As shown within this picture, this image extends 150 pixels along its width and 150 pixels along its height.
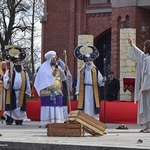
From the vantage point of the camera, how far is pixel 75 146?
10.6 m

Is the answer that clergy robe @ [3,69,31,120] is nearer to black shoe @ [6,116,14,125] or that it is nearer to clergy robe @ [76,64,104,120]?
black shoe @ [6,116,14,125]

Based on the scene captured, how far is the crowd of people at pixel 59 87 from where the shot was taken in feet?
49.9

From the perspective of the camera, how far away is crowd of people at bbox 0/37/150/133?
1520cm

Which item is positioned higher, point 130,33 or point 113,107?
point 130,33

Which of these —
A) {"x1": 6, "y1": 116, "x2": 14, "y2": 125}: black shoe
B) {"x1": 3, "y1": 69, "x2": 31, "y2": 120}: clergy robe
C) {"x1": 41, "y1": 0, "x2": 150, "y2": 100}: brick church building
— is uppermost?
{"x1": 41, "y1": 0, "x2": 150, "y2": 100}: brick church building

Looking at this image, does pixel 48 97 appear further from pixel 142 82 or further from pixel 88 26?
pixel 88 26

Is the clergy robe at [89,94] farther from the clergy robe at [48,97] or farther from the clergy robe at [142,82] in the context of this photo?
A: the clergy robe at [142,82]

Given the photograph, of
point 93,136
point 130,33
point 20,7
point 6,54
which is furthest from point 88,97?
point 20,7

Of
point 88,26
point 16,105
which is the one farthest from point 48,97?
point 88,26

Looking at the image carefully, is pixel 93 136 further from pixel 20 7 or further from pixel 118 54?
pixel 20 7

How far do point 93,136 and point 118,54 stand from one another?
14847 mm

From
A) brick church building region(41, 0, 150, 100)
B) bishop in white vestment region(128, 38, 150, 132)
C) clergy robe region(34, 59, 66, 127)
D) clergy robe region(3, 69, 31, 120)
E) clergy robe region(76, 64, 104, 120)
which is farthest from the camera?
brick church building region(41, 0, 150, 100)

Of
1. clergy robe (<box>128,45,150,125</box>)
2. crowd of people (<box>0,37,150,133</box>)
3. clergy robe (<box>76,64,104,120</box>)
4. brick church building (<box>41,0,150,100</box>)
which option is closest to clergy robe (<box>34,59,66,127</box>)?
crowd of people (<box>0,37,150,133</box>)

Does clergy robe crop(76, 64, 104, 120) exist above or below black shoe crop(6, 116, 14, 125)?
above
